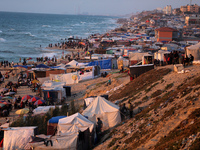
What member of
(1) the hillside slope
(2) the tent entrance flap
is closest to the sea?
(2) the tent entrance flap

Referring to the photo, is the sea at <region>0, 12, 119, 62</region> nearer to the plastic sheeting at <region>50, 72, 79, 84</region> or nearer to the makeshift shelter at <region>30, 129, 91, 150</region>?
the plastic sheeting at <region>50, 72, 79, 84</region>

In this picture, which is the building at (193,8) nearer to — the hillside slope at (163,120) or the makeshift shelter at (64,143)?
the hillside slope at (163,120)

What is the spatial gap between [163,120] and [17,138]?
4861 mm

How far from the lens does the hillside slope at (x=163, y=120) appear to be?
679 cm

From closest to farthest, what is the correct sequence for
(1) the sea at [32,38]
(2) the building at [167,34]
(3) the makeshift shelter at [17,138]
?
(3) the makeshift shelter at [17,138] → (1) the sea at [32,38] → (2) the building at [167,34]

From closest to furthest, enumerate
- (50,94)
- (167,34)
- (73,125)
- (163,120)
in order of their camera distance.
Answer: (163,120) < (73,125) < (50,94) < (167,34)

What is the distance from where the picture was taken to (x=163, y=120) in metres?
8.54

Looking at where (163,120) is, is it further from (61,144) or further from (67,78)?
(67,78)

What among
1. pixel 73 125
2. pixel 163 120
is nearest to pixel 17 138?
pixel 73 125

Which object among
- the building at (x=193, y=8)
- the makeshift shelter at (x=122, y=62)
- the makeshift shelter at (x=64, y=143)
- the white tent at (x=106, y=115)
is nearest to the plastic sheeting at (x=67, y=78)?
the makeshift shelter at (x=122, y=62)

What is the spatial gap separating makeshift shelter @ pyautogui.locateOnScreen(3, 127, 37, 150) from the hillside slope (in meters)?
2.42

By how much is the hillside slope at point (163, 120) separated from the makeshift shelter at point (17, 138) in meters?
2.42

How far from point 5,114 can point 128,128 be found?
322 inches

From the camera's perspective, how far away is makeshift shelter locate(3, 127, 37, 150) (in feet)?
31.9
